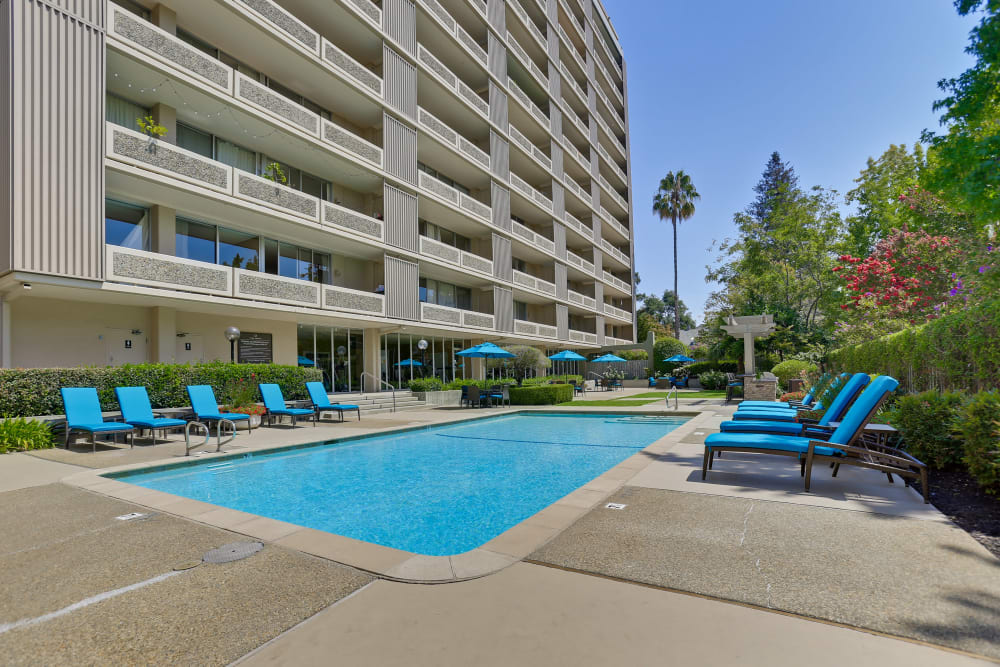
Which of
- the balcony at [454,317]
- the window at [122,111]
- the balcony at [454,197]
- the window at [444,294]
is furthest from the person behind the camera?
the window at [444,294]

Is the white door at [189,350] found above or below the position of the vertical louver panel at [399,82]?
below

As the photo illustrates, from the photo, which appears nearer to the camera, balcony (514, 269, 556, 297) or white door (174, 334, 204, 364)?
white door (174, 334, 204, 364)

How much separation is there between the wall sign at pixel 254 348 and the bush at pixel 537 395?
947cm

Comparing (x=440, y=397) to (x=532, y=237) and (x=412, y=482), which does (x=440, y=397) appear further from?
(x=412, y=482)

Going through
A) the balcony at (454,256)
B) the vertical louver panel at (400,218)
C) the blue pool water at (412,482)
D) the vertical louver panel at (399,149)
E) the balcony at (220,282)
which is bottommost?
the blue pool water at (412,482)

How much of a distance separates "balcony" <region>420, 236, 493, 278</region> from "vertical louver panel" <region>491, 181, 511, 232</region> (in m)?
2.47

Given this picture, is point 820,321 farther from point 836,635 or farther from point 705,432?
point 836,635

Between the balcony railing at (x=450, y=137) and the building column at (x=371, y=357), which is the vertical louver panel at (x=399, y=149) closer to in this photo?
the balcony railing at (x=450, y=137)

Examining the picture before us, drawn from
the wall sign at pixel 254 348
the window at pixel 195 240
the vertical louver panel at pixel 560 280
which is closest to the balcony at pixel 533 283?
the vertical louver panel at pixel 560 280

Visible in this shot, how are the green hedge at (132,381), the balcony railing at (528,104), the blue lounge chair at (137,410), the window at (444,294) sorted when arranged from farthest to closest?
the balcony railing at (528,104)
the window at (444,294)
the green hedge at (132,381)
the blue lounge chair at (137,410)

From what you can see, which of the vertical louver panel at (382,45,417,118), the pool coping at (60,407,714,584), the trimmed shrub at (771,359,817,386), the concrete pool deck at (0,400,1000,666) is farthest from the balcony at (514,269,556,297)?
the concrete pool deck at (0,400,1000,666)

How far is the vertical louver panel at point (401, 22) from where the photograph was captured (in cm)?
1958

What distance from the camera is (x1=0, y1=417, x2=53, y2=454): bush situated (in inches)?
340

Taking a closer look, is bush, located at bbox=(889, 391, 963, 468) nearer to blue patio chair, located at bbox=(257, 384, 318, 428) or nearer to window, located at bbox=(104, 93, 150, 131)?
blue patio chair, located at bbox=(257, 384, 318, 428)
